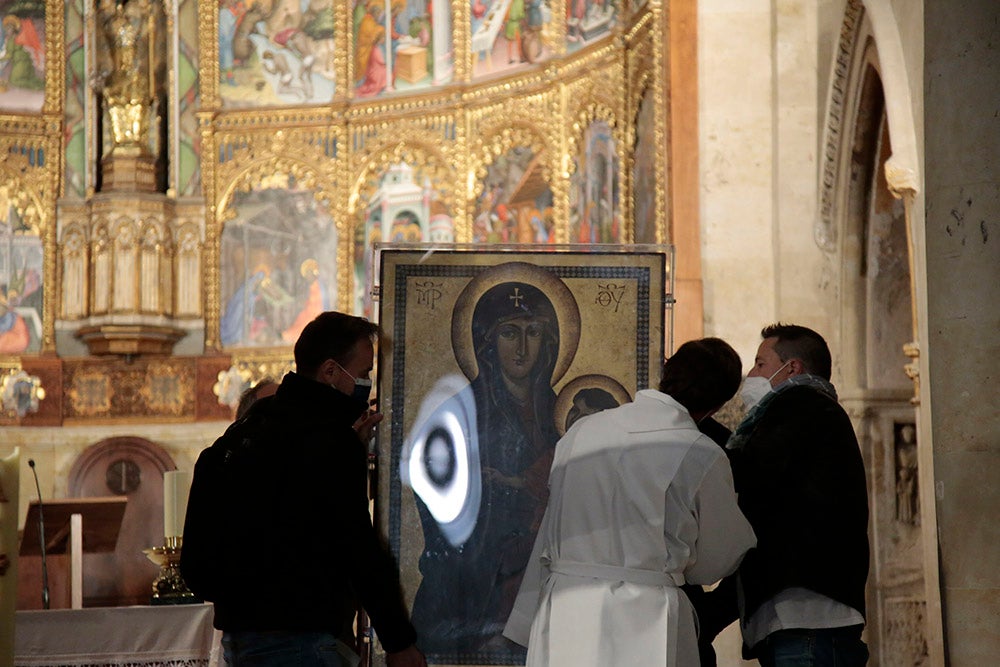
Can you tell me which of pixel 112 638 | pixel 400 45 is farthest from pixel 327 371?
pixel 400 45

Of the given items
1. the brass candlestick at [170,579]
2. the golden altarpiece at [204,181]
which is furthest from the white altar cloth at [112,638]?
the golden altarpiece at [204,181]

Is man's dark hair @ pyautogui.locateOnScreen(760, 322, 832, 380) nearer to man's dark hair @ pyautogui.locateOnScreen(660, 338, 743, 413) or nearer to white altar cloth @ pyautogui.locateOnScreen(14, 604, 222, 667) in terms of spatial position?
man's dark hair @ pyautogui.locateOnScreen(660, 338, 743, 413)

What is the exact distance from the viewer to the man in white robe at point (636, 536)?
12.1 ft

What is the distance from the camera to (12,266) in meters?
13.2

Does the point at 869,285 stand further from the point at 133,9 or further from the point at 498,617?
the point at 133,9

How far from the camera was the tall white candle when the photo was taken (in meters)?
6.82

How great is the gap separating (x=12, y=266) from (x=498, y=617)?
9566 mm

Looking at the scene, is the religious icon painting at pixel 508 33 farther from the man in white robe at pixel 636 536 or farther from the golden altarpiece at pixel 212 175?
the man in white robe at pixel 636 536

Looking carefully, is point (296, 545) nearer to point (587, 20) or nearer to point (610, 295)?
point (610, 295)

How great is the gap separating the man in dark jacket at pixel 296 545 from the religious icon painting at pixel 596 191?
6.56 m

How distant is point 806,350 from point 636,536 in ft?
3.03

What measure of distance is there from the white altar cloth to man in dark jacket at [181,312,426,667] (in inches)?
102

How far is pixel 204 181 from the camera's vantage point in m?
13.2

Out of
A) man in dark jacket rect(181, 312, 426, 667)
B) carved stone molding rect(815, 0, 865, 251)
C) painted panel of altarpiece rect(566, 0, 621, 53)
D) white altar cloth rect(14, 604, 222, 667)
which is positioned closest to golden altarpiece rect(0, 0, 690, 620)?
painted panel of altarpiece rect(566, 0, 621, 53)
